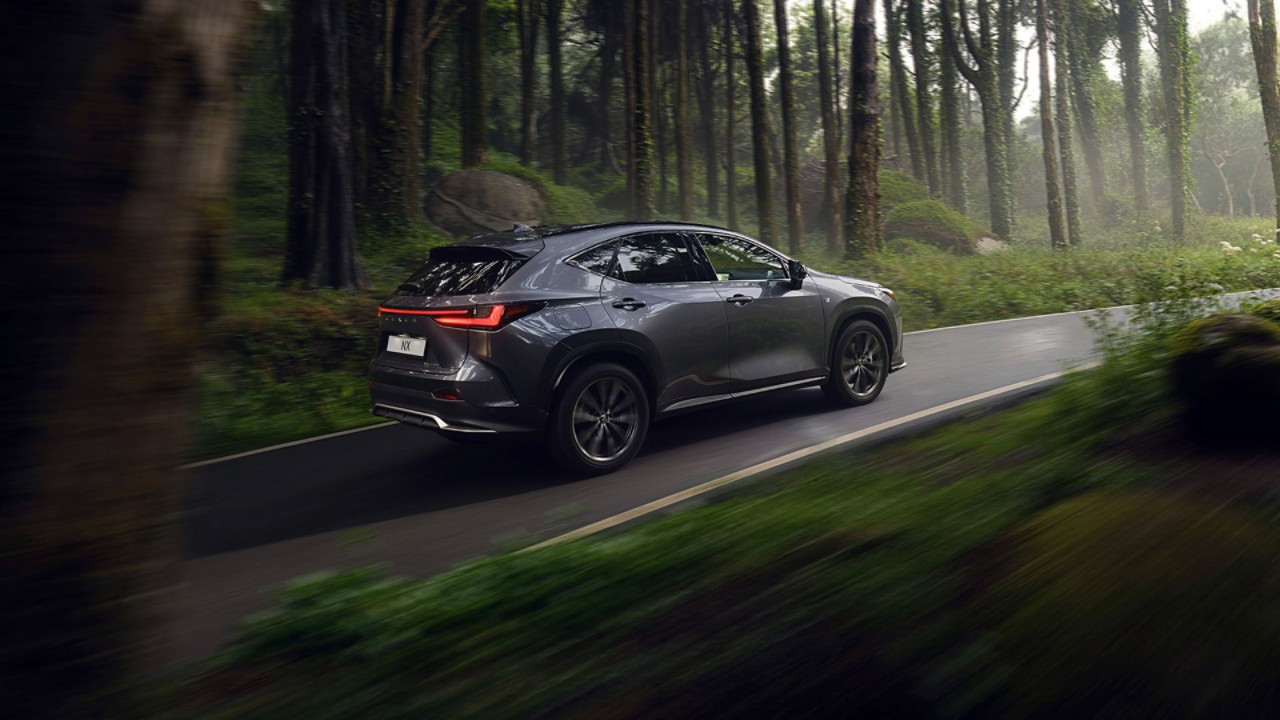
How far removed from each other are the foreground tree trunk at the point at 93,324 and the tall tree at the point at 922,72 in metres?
37.9

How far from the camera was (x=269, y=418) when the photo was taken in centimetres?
936

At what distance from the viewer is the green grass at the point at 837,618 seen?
7.94 feet

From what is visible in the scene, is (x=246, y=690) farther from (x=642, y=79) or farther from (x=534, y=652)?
(x=642, y=79)

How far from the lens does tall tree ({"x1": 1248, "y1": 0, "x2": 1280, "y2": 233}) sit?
28078 mm

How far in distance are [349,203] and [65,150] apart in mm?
12037

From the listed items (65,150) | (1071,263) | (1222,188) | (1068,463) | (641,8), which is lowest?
(1068,463)

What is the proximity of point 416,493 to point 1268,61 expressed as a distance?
31036 millimetres

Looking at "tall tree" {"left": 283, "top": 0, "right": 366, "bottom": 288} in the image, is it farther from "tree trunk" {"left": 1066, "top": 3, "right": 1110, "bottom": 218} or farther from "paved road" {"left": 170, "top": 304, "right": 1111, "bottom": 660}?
"tree trunk" {"left": 1066, "top": 3, "right": 1110, "bottom": 218}

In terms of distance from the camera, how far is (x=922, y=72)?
3781cm

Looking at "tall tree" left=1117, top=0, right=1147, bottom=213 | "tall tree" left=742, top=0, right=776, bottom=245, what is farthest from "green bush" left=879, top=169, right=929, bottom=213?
"tall tree" left=1117, top=0, right=1147, bottom=213

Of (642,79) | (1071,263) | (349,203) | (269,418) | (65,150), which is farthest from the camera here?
(1071,263)

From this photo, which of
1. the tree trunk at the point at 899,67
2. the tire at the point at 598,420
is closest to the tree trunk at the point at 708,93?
the tree trunk at the point at 899,67

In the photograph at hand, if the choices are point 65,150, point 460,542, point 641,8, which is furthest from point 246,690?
point 641,8

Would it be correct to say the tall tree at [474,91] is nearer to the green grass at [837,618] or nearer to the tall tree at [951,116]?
the tall tree at [951,116]
